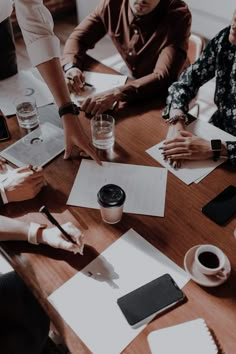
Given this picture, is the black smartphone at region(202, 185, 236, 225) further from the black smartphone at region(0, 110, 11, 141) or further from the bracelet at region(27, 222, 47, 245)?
the black smartphone at region(0, 110, 11, 141)

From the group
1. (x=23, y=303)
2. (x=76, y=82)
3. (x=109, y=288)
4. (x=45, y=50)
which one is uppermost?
(x=45, y=50)

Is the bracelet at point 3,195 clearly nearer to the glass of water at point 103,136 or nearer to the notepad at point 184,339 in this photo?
the glass of water at point 103,136

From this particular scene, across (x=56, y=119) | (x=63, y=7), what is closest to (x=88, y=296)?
(x=56, y=119)

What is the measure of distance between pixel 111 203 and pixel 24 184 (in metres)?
0.29

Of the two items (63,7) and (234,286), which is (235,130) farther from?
(63,7)

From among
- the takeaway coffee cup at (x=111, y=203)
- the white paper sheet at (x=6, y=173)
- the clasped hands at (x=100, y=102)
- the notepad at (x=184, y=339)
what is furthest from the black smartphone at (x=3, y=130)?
the notepad at (x=184, y=339)

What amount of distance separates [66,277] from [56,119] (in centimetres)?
70

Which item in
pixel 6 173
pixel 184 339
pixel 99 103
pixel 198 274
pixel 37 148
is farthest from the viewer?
pixel 99 103

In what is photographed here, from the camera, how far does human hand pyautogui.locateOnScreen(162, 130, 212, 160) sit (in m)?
1.16

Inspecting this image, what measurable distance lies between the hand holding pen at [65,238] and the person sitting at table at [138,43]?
59 centimetres

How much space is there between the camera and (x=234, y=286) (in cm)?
82

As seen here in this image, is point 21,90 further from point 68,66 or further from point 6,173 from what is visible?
point 6,173

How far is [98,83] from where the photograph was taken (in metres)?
1.53

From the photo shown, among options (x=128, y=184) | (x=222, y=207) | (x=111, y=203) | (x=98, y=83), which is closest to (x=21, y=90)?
(x=98, y=83)
